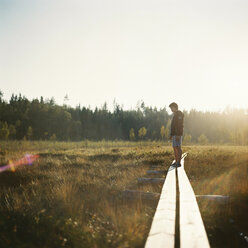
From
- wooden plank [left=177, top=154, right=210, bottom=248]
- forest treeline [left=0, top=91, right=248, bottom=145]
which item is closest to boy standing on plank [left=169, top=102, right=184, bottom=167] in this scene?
wooden plank [left=177, top=154, right=210, bottom=248]

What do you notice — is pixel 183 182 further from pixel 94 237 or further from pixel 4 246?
pixel 4 246

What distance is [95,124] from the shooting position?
99.7 m

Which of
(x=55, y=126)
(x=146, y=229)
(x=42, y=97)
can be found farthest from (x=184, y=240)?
(x=42, y=97)

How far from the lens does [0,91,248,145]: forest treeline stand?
242 feet

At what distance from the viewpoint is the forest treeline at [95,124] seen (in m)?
73.7

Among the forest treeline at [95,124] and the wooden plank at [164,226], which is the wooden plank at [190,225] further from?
the forest treeline at [95,124]

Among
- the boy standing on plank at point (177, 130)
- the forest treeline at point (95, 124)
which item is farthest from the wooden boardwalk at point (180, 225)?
the forest treeline at point (95, 124)

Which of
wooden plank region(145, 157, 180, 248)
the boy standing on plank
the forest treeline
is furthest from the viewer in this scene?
the forest treeline

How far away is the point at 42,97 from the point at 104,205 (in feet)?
374

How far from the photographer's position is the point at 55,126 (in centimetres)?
8438

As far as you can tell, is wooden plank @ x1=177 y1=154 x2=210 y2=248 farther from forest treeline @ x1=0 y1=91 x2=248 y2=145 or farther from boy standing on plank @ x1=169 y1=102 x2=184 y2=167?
forest treeline @ x1=0 y1=91 x2=248 y2=145

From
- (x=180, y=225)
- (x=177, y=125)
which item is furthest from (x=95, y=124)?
(x=180, y=225)

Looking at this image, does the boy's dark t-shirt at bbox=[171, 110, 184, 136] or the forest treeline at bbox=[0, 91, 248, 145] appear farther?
the forest treeline at bbox=[0, 91, 248, 145]

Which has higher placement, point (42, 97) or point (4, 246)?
point (42, 97)
